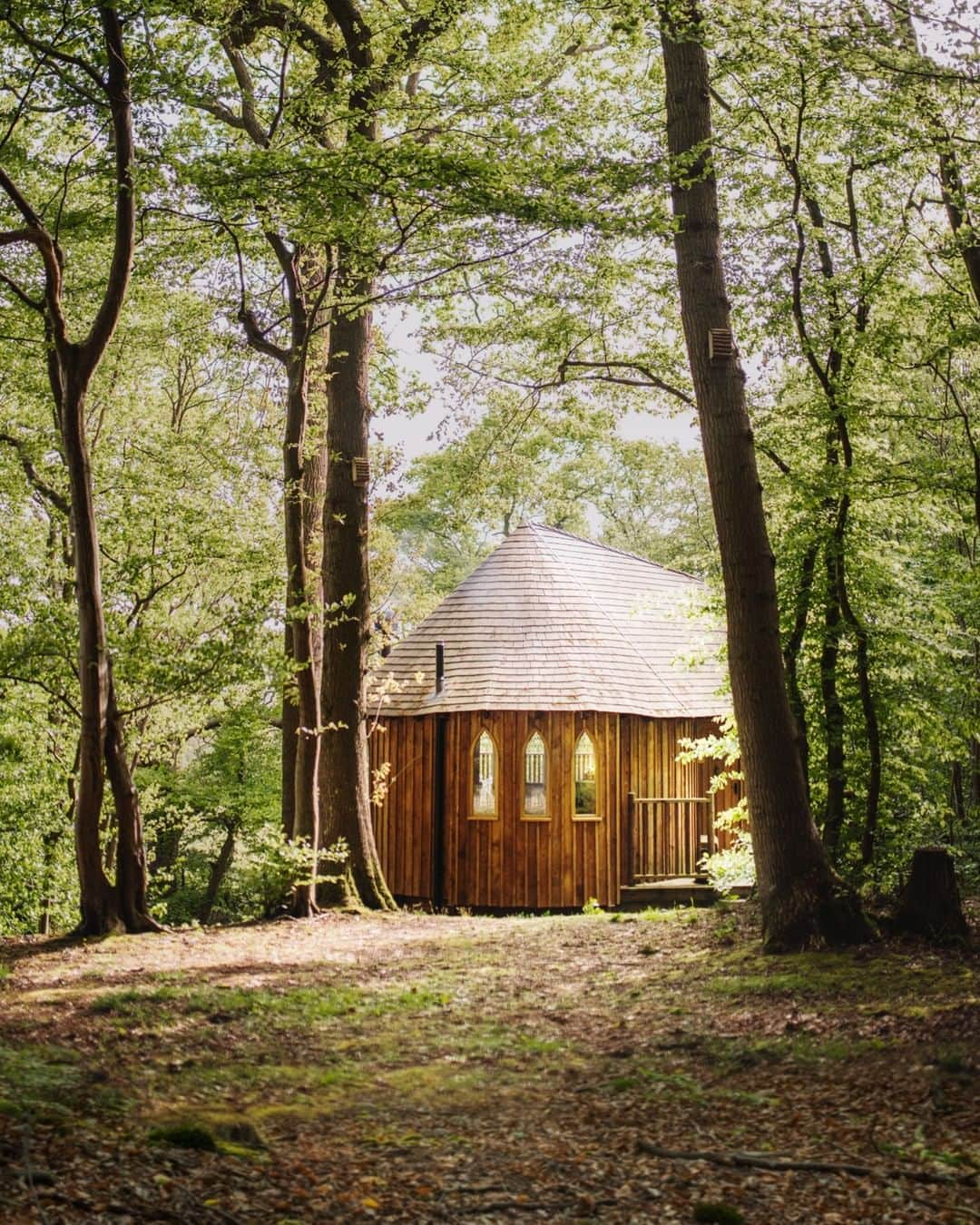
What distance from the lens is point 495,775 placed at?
640 inches

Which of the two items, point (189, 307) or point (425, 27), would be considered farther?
point (189, 307)

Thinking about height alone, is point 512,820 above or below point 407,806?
below

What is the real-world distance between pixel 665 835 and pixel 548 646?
11.3 ft

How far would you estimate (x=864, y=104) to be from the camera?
880 cm

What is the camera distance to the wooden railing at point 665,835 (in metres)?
16.5

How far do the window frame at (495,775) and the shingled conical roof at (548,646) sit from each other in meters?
0.51

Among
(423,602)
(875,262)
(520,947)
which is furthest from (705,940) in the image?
(423,602)

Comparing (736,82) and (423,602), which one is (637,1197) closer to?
(736,82)

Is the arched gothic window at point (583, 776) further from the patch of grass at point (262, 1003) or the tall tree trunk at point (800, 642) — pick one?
the patch of grass at point (262, 1003)

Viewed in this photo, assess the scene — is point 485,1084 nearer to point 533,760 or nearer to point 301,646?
point 301,646

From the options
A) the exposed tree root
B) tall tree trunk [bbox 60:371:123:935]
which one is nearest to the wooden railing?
tall tree trunk [bbox 60:371:123:935]

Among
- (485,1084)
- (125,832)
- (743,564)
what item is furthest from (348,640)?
(485,1084)

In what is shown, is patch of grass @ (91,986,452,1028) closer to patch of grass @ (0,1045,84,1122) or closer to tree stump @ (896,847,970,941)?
patch of grass @ (0,1045,84,1122)

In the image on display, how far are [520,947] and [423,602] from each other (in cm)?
1566
